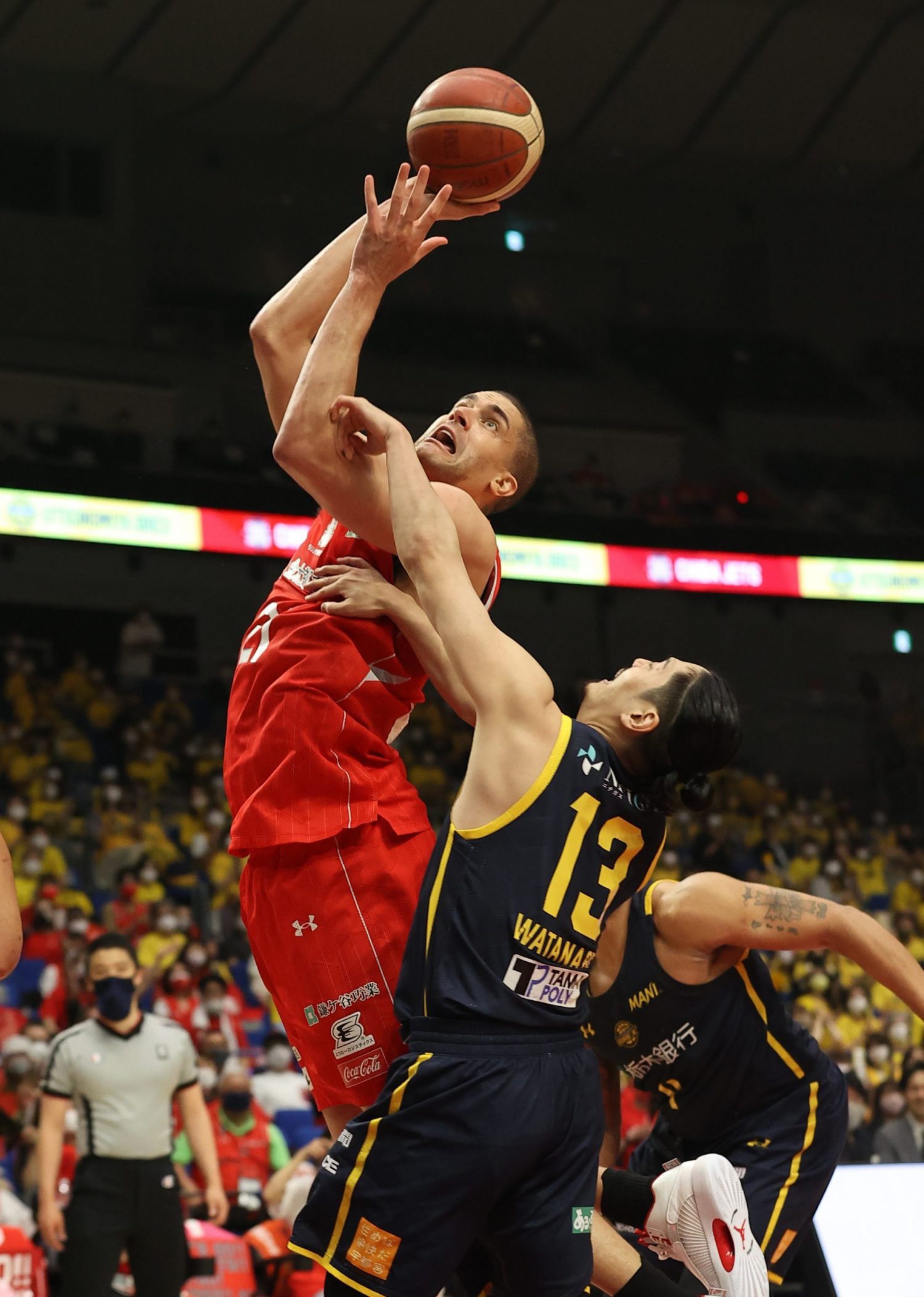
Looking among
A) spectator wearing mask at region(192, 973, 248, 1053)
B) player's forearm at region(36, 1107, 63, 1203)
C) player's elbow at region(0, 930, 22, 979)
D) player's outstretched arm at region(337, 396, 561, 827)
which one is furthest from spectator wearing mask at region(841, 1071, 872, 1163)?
player's elbow at region(0, 930, 22, 979)

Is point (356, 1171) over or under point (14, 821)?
under

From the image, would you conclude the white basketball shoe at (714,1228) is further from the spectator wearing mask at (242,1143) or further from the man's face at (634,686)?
the spectator wearing mask at (242,1143)

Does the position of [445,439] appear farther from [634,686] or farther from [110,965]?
[110,965]

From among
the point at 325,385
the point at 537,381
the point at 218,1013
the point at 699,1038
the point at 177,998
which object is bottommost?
the point at 699,1038

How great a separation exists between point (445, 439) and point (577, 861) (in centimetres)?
117

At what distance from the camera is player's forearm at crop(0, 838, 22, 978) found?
2.82 m

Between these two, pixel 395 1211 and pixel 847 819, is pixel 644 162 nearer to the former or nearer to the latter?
pixel 847 819

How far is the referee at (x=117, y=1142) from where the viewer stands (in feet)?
21.0

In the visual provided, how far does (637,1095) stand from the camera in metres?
9.78

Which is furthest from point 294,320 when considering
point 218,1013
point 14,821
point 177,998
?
point 14,821

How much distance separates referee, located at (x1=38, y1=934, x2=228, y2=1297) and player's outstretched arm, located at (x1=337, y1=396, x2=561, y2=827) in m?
4.21

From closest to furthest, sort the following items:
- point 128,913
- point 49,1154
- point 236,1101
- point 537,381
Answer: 1. point 49,1154
2. point 236,1101
3. point 128,913
4. point 537,381

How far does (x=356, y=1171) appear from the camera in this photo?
2891 millimetres

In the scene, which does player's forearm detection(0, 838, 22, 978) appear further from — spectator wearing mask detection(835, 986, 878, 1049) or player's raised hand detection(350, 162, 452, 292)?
spectator wearing mask detection(835, 986, 878, 1049)
